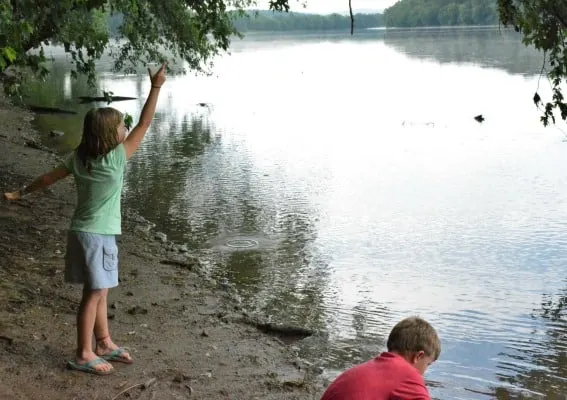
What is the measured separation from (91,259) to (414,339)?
2174mm

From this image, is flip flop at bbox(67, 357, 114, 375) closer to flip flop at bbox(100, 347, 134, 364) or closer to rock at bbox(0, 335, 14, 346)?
flip flop at bbox(100, 347, 134, 364)

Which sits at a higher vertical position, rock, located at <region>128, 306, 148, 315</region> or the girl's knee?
the girl's knee

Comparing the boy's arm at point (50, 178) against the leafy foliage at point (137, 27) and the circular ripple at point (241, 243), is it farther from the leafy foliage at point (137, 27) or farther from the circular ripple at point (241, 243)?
the circular ripple at point (241, 243)

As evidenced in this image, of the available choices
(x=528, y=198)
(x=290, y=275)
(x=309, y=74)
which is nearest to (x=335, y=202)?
(x=528, y=198)

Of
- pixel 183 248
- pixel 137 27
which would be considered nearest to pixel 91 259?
pixel 183 248

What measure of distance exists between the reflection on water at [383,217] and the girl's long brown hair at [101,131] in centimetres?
309

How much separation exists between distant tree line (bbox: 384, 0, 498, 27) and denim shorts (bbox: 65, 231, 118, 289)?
9314cm

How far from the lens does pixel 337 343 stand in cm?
734

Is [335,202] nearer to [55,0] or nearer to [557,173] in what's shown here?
[557,173]

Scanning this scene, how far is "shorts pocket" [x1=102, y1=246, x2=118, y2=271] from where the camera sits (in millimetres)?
4492

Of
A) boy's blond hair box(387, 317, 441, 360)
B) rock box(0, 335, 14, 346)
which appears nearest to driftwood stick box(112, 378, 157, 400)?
rock box(0, 335, 14, 346)

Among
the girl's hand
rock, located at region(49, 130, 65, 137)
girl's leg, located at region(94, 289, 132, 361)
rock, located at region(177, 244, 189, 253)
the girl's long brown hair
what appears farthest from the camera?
rock, located at region(49, 130, 65, 137)

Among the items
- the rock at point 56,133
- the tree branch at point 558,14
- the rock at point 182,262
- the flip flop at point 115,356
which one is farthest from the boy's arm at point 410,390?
the rock at point 56,133

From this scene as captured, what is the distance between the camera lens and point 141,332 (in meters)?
6.01
